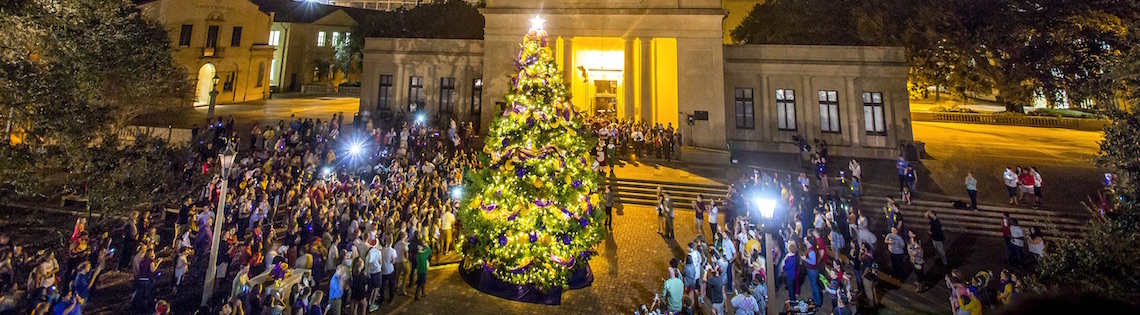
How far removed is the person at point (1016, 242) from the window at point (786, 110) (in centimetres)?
1554

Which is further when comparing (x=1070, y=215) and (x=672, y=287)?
(x=1070, y=215)

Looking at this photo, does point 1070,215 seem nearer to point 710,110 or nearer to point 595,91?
point 710,110

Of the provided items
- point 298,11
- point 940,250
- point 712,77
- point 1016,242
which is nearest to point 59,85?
point 940,250

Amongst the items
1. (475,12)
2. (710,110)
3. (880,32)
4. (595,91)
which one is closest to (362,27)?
(475,12)

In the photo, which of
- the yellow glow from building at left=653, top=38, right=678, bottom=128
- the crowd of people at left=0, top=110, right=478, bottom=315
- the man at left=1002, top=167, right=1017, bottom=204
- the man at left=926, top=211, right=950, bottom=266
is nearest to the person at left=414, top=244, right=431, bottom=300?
the crowd of people at left=0, top=110, right=478, bottom=315

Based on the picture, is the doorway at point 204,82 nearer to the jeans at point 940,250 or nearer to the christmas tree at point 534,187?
the christmas tree at point 534,187

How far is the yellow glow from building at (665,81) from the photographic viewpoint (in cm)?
2669

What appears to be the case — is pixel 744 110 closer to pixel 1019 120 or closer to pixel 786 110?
pixel 786 110

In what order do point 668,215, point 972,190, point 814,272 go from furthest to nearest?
point 972,190 → point 668,215 → point 814,272

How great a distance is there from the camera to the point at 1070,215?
15.2 meters

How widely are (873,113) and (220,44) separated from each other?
151 feet

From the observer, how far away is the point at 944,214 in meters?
15.7

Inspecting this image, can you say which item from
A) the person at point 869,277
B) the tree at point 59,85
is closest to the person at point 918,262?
the person at point 869,277

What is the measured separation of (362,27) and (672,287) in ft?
171
